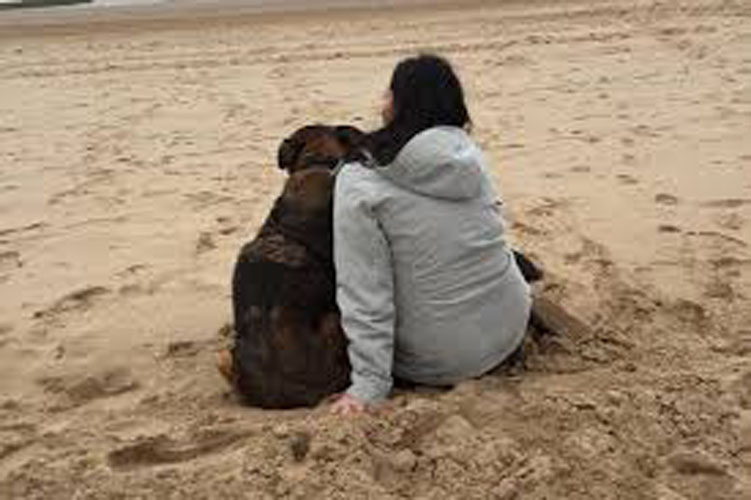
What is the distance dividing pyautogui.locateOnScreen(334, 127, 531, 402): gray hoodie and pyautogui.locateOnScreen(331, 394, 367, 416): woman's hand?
0.03 m

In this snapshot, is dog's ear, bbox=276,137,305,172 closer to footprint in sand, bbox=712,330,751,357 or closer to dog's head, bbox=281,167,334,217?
dog's head, bbox=281,167,334,217

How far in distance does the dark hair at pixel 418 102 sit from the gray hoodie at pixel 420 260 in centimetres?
5

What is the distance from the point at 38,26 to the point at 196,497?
17797 mm

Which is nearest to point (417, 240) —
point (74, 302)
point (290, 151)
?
Answer: point (290, 151)

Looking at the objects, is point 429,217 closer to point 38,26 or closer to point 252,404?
point 252,404

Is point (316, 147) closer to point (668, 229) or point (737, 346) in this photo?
point (737, 346)

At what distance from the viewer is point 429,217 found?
3.73m

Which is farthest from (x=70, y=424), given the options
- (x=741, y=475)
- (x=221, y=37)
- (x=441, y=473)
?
(x=221, y=37)

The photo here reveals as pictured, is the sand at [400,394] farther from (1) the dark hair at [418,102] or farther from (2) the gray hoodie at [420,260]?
(1) the dark hair at [418,102]

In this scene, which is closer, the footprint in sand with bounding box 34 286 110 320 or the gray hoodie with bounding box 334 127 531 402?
the gray hoodie with bounding box 334 127 531 402

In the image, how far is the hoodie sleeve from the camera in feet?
12.1

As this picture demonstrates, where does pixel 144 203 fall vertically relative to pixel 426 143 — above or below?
below

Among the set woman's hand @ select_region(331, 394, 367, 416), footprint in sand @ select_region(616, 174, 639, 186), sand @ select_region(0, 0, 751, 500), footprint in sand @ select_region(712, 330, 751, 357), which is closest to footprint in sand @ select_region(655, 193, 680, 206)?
sand @ select_region(0, 0, 751, 500)

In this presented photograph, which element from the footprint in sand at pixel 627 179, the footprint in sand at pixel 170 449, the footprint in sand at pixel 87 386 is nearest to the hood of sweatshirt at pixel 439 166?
the footprint in sand at pixel 170 449
